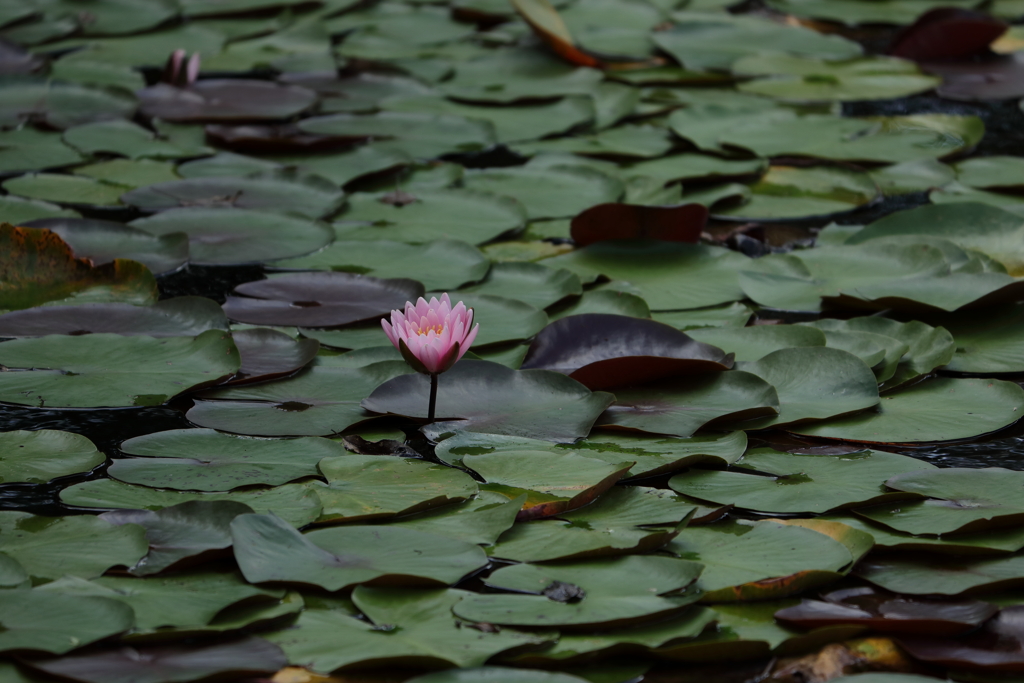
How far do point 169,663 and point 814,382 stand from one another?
117 cm

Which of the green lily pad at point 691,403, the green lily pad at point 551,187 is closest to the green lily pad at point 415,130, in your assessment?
the green lily pad at point 551,187

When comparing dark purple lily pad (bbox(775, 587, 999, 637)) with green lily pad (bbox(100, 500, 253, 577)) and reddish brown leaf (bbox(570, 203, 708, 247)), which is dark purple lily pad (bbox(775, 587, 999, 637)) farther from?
reddish brown leaf (bbox(570, 203, 708, 247))

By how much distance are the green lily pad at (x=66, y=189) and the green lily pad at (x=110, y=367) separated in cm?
82

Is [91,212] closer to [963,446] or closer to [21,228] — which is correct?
[21,228]

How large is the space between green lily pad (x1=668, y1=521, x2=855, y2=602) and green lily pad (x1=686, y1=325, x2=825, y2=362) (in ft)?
1.84

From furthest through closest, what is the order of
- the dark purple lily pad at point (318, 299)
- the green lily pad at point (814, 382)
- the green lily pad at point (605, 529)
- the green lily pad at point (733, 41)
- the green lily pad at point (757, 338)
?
the green lily pad at point (733, 41)
the dark purple lily pad at point (318, 299)
the green lily pad at point (757, 338)
the green lily pad at point (814, 382)
the green lily pad at point (605, 529)

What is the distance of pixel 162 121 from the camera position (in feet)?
10.7

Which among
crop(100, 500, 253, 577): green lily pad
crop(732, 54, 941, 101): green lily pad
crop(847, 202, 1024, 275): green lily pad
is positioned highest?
crop(732, 54, 941, 101): green lily pad

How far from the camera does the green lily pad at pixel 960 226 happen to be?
2.43 m

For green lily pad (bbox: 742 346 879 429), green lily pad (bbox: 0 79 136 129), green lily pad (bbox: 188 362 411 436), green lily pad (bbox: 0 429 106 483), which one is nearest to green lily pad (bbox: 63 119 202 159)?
green lily pad (bbox: 0 79 136 129)

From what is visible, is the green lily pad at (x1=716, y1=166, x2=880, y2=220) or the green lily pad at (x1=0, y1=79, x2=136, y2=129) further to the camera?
the green lily pad at (x1=0, y1=79, x2=136, y2=129)

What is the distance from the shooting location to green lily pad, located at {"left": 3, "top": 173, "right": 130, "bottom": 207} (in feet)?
8.75

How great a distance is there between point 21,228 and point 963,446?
1811 millimetres

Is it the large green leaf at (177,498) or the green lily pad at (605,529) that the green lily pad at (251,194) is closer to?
the large green leaf at (177,498)
